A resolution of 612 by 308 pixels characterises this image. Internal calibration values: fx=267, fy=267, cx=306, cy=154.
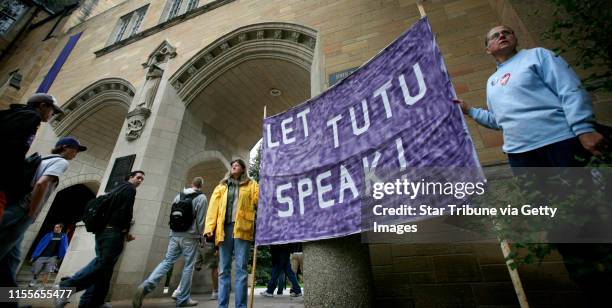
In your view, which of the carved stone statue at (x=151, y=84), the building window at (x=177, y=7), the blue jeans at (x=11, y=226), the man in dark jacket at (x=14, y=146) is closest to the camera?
the man in dark jacket at (x=14, y=146)

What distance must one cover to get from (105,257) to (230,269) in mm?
1382

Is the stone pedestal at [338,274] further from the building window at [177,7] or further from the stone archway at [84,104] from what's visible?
the building window at [177,7]

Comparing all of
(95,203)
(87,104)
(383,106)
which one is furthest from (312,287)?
(87,104)

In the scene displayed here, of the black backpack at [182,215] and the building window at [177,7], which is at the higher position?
the building window at [177,7]

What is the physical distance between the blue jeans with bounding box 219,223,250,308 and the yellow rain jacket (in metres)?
0.07

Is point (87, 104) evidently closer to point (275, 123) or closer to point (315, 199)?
point (275, 123)

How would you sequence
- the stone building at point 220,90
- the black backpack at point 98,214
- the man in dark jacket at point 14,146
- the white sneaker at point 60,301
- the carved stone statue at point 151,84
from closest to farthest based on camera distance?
1. the man in dark jacket at point 14,146
2. the stone building at point 220,90
3. the white sneaker at point 60,301
4. the black backpack at point 98,214
5. the carved stone statue at point 151,84

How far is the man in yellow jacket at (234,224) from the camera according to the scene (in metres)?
2.78

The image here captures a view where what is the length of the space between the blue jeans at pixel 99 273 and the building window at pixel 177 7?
7.93 metres

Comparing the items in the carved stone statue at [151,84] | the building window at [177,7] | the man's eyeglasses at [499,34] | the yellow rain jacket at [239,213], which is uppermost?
the building window at [177,7]

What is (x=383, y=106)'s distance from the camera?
7.53 ft

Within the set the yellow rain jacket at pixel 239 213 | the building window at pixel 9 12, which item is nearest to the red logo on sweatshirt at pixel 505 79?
the yellow rain jacket at pixel 239 213

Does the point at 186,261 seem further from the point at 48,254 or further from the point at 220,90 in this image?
the point at 48,254

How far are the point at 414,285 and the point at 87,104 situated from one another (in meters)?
10.0
